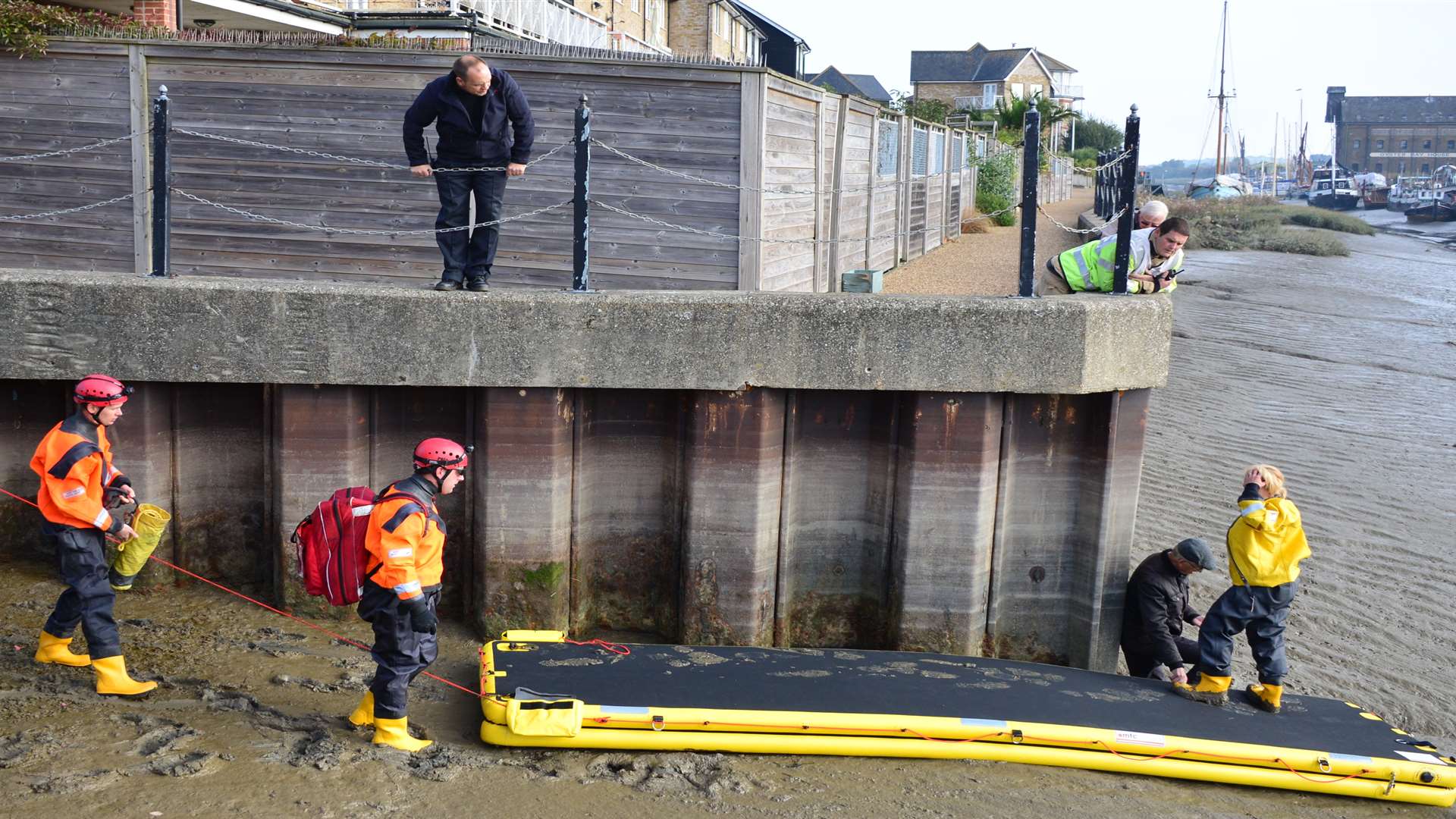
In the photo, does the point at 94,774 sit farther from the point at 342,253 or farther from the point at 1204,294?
the point at 1204,294

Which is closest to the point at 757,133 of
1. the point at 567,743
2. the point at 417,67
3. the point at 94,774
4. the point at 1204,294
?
the point at 417,67

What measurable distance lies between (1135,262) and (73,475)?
6.06m

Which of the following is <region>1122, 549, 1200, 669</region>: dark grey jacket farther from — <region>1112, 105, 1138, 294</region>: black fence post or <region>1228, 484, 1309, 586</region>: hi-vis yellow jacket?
<region>1112, 105, 1138, 294</region>: black fence post

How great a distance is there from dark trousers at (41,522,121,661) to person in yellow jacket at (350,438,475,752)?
134 centimetres

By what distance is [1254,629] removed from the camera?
7.14 m

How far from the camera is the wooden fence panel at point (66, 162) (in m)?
10.3

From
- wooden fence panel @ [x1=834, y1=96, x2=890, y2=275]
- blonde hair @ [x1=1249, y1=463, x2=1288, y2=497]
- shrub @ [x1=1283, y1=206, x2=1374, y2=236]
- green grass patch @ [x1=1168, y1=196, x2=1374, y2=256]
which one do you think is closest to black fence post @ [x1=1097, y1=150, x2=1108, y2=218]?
wooden fence panel @ [x1=834, y1=96, x2=890, y2=275]

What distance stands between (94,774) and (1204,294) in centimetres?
2224

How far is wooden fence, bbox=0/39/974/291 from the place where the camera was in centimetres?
1035

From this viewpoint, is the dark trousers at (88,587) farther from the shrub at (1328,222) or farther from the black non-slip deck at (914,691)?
the shrub at (1328,222)

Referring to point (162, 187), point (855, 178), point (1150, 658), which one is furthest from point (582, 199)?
point (855, 178)

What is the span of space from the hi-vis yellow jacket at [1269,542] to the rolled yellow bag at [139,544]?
581 cm

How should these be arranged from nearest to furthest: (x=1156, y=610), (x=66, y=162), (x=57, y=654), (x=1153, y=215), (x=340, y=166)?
(x=57, y=654) < (x=1156, y=610) < (x=1153, y=215) < (x=66, y=162) < (x=340, y=166)

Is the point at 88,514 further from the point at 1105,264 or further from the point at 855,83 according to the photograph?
the point at 855,83
